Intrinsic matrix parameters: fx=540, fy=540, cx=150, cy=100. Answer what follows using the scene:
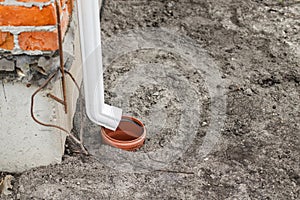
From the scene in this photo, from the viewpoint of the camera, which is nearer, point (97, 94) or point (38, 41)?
point (38, 41)

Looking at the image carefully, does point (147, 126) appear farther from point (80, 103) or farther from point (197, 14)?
point (197, 14)

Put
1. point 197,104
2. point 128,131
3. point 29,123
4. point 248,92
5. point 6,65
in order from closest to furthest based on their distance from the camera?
point 6,65 → point 29,123 → point 128,131 → point 197,104 → point 248,92

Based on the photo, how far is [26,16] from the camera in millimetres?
2068

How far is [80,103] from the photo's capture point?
283 cm

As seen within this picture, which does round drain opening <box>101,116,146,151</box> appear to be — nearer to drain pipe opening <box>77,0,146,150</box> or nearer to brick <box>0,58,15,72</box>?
drain pipe opening <box>77,0,146,150</box>

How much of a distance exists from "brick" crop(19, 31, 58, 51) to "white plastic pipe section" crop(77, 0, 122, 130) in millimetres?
220

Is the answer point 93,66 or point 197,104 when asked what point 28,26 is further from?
point 197,104

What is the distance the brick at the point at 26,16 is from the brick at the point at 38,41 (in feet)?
0.15

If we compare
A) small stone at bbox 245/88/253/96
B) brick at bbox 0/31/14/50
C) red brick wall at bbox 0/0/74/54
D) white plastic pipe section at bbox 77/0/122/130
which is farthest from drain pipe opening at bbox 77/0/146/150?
small stone at bbox 245/88/253/96

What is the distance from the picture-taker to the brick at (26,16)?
2.05m

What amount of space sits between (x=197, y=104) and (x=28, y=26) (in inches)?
47.2

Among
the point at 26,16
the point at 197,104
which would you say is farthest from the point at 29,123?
the point at 197,104

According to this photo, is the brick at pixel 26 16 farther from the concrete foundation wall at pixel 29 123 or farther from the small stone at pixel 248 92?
the small stone at pixel 248 92

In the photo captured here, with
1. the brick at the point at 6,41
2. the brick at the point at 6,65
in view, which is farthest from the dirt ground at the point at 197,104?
the brick at the point at 6,41
